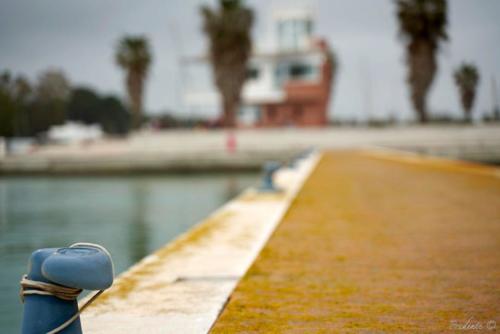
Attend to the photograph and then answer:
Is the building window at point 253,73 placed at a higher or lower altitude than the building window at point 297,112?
higher

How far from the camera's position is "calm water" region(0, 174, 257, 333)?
9.83m

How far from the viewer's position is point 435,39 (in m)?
45.7

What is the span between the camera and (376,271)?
520cm

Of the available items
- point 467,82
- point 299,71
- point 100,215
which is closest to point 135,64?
point 299,71

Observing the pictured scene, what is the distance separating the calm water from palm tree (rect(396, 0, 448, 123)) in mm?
23071

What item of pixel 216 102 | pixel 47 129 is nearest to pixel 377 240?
pixel 216 102

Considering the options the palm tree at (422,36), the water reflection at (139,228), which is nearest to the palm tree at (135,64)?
the palm tree at (422,36)

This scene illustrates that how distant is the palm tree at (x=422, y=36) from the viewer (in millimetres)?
44938

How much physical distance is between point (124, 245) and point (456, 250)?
6878mm

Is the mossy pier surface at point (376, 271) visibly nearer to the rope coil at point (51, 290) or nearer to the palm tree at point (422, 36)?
the rope coil at point (51, 290)

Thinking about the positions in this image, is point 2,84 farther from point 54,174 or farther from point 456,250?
point 456,250

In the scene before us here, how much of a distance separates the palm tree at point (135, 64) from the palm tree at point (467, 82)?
33.1 metres

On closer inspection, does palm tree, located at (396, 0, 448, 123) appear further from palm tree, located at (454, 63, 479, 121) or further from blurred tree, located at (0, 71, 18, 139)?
blurred tree, located at (0, 71, 18, 139)

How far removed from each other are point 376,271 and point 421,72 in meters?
43.0
